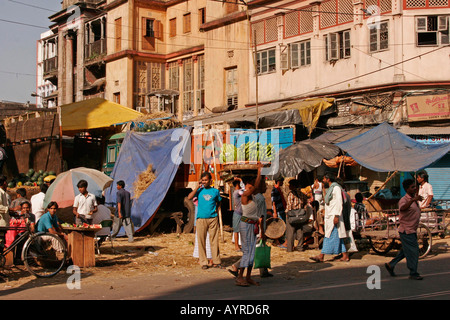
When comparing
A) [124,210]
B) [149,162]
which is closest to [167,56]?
[149,162]

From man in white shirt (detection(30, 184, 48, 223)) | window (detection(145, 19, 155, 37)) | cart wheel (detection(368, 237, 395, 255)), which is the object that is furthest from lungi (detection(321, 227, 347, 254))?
window (detection(145, 19, 155, 37))

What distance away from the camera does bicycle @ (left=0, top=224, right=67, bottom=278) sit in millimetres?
9641

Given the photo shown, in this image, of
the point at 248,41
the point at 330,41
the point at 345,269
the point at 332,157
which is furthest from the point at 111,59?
the point at 345,269

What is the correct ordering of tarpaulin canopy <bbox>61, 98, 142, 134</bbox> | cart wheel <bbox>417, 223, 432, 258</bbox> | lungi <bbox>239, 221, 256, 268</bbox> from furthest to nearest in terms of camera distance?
tarpaulin canopy <bbox>61, 98, 142, 134</bbox> → cart wheel <bbox>417, 223, 432, 258</bbox> → lungi <bbox>239, 221, 256, 268</bbox>

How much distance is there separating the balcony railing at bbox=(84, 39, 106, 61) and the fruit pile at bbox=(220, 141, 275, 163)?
22736 millimetres

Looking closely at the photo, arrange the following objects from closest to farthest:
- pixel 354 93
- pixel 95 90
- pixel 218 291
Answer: pixel 218 291, pixel 354 93, pixel 95 90

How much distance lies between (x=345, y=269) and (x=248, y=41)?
1834 centimetres

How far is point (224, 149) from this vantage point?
52.5 feet

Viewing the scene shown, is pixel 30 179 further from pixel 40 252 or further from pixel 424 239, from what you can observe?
pixel 424 239

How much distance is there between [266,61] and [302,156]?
34.0ft

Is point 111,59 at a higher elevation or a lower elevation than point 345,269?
higher

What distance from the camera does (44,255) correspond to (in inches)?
392

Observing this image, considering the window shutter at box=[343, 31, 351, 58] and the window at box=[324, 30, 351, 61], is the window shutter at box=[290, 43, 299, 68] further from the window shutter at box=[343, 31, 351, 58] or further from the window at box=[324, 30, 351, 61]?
the window shutter at box=[343, 31, 351, 58]

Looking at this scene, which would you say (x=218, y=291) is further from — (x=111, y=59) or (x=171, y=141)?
(x=111, y=59)
